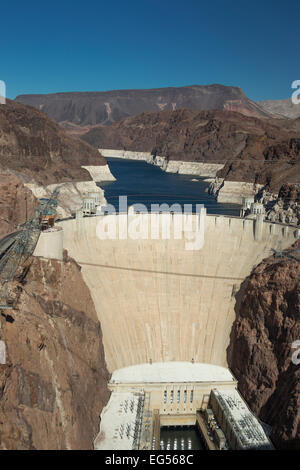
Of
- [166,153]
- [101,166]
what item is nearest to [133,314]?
[101,166]

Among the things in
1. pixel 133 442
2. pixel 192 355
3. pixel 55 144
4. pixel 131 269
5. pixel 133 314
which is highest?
pixel 55 144

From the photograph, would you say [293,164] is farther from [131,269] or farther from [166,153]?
[166,153]

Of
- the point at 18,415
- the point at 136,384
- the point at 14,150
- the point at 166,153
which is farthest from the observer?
the point at 166,153

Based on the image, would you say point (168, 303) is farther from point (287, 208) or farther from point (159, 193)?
point (159, 193)

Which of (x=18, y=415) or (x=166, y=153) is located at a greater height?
(x=166, y=153)

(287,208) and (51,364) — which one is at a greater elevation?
(287,208)

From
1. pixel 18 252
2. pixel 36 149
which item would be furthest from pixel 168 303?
pixel 36 149
